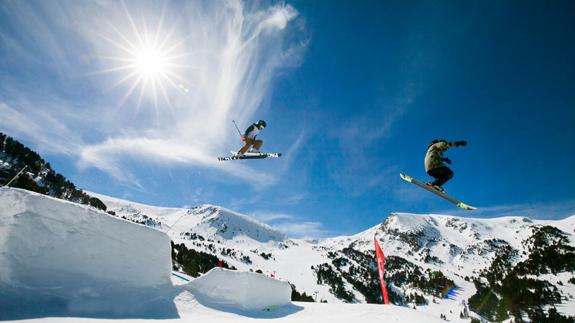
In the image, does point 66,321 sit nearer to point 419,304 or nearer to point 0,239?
point 0,239

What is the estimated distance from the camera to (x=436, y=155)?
1222 cm

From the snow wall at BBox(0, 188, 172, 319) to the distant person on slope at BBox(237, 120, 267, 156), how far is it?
10311 millimetres

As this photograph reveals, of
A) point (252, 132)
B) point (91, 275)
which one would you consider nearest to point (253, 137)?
point (252, 132)

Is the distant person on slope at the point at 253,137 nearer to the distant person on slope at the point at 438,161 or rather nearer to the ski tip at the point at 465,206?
the distant person on slope at the point at 438,161

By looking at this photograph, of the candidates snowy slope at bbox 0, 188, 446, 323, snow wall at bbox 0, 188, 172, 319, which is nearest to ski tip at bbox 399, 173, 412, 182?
snowy slope at bbox 0, 188, 446, 323

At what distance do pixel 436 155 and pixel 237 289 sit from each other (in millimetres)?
9723

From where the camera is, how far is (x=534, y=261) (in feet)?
496

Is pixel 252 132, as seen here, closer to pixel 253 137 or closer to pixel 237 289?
pixel 253 137

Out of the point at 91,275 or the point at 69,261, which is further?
the point at 91,275

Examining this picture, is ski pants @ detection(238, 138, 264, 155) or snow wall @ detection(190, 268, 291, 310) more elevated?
ski pants @ detection(238, 138, 264, 155)

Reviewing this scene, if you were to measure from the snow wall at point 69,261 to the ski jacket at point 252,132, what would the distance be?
1035cm

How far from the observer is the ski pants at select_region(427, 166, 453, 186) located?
12.1 m

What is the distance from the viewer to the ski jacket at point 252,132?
18922 mm

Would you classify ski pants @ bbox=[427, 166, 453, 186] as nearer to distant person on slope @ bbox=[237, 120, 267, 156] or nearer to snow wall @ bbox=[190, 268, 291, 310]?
snow wall @ bbox=[190, 268, 291, 310]
